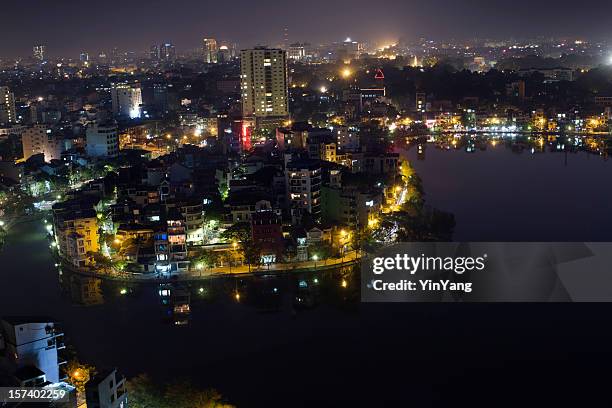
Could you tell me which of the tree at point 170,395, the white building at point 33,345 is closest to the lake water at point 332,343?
the tree at point 170,395


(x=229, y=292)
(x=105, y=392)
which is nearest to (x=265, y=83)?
(x=229, y=292)

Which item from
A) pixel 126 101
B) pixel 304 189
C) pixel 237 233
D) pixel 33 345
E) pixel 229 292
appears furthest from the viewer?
pixel 126 101

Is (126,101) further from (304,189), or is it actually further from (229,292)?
(229,292)

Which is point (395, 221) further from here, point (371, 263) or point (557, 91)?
point (557, 91)

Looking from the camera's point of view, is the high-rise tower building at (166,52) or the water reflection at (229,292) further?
the high-rise tower building at (166,52)

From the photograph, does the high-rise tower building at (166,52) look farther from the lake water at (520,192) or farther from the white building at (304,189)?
the white building at (304,189)

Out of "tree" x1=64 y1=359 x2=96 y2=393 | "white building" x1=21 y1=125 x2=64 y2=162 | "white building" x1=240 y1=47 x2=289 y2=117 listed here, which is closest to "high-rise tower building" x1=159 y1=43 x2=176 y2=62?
"white building" x1=240 y1=47 x2=289 y2=117

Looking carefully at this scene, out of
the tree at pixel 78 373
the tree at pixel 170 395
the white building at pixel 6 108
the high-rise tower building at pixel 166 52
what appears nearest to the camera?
the tree at pixel 170 395
